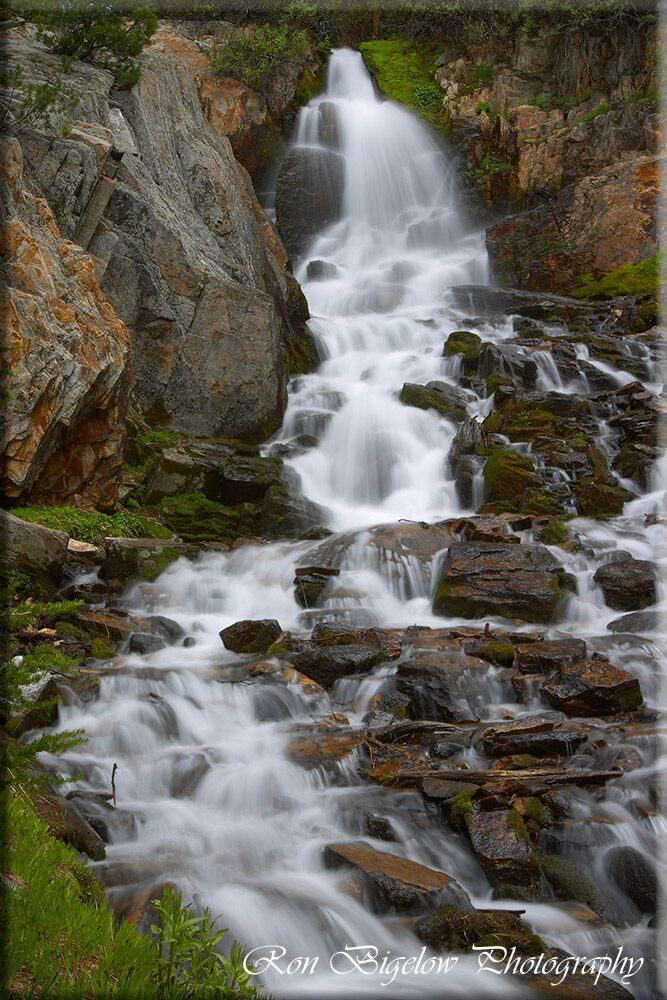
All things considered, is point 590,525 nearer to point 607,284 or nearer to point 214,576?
A: point 214,576

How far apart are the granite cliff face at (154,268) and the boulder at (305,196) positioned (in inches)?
264

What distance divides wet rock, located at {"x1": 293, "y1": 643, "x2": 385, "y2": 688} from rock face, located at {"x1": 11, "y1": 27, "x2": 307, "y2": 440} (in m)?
8.32

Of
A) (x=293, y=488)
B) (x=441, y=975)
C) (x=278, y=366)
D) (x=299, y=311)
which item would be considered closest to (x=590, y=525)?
(x=293, y=488)

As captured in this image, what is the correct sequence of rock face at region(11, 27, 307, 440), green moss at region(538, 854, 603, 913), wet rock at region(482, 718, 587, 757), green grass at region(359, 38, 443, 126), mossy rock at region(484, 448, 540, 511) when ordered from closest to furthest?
green moss at region(538, 854, 603, 913) < wet rock at region(482, 718, 587, 757) < mossy rock at region(484, 448, 540, 511) < rock face at region(11, 27, 307, 440) < green grass at region(359, 38, 443, 126)

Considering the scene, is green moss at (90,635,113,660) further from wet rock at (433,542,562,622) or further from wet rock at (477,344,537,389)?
wet rock at (477,344,537,389)

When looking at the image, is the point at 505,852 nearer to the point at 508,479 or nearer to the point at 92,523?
the point at 92,523

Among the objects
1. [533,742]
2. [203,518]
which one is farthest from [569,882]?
[203,518]

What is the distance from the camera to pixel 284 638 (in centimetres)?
934

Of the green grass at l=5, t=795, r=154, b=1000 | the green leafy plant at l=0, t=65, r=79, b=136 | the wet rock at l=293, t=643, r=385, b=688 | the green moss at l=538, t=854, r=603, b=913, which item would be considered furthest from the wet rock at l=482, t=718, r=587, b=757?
the green leafy plant at l=0, t=65, r=79, b=136

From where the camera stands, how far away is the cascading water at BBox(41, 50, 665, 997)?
4777 millimetres

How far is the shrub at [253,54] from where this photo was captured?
2706 centimetres

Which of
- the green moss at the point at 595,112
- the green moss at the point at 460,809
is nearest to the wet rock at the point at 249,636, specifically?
the green moss at the point at 460,809

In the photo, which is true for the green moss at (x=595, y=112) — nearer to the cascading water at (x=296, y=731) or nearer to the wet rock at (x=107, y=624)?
the cascading water at (x=296, y=731)

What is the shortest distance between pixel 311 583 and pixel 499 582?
102 inches
